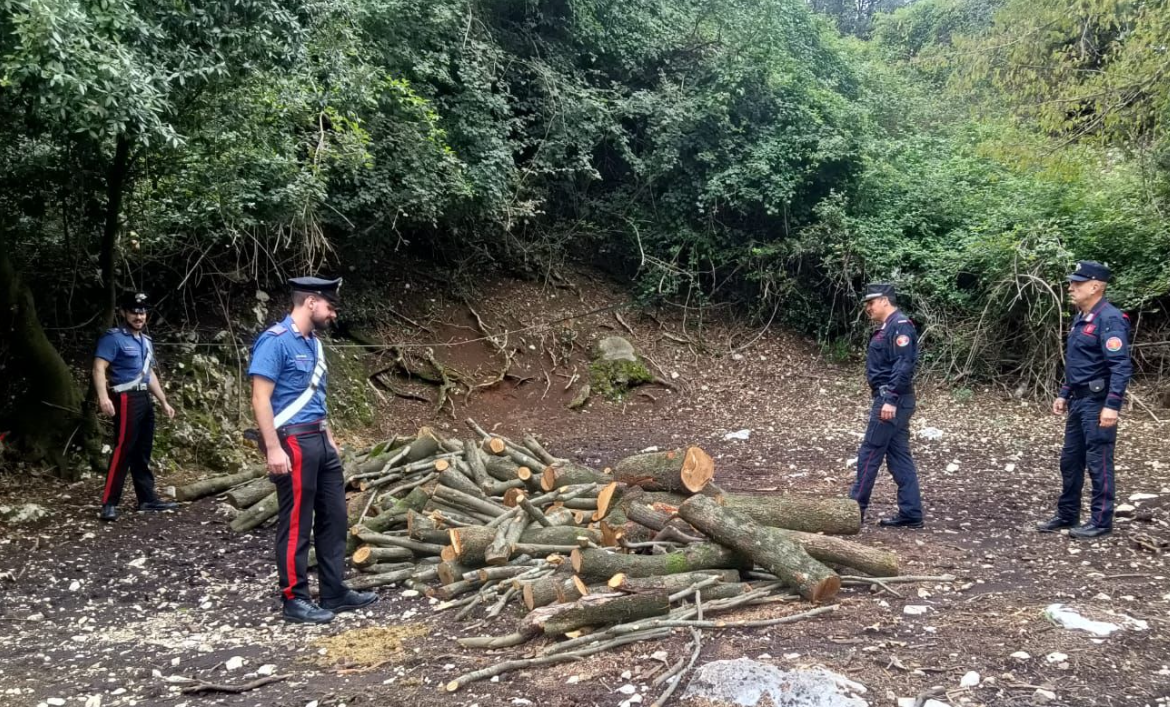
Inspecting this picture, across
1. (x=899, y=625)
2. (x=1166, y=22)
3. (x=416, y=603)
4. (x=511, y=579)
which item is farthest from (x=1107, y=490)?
(x=1166, y=22)

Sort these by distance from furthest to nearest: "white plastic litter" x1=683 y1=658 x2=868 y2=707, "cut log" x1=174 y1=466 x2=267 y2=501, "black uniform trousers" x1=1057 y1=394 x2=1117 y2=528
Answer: "cut log" x1=174 y1=466 x2=267 y2=501, "black uniform trousers" x1=1057 y1=394 x2=1117 y2=528, "white plastic litter" x1=683 y1=658 x2=868 y2=707

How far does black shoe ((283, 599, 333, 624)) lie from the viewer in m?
4.38

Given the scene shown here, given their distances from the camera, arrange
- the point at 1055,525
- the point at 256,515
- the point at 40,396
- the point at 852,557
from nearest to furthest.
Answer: the point at 852,557 → the point at 1055,525 → the point at 256,515 → the point at 40,396

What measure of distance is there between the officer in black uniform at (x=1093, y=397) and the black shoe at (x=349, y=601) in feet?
15.1

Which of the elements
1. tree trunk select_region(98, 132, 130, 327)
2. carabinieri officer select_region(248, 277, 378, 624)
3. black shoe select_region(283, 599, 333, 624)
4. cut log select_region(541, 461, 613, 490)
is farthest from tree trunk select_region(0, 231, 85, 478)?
cut log select_region(541, 461, 613, 490)

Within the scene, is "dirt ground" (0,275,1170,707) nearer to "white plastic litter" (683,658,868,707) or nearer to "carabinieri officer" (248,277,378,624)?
"white plastic litter" (683,658,868,707)

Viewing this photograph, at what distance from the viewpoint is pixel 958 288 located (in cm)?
1155

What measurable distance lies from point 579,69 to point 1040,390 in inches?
332

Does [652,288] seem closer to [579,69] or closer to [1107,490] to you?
[579,69]

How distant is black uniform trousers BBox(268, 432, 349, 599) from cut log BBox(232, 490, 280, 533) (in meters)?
1.90

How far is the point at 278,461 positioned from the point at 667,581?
2.19 m

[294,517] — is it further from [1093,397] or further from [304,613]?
[1093,397]

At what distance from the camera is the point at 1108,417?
489 centimetres

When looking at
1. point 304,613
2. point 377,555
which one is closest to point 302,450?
point 304,613
